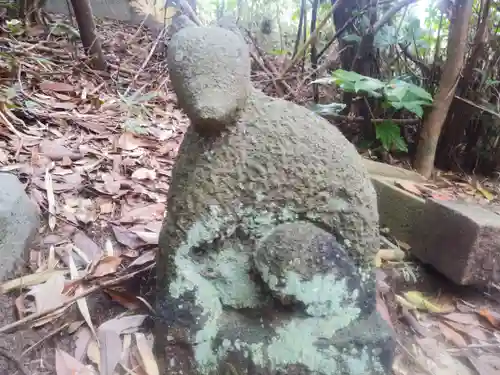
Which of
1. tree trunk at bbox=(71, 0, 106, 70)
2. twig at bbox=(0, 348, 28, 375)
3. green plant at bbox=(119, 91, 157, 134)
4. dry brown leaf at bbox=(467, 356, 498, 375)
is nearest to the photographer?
twig at bbox=(0, 348, 28, 375)

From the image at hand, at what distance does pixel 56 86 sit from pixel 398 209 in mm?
1486

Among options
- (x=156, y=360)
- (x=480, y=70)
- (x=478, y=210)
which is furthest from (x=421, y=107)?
(x=156, y=360)

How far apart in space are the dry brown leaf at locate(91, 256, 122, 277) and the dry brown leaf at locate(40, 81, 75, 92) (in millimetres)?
1182

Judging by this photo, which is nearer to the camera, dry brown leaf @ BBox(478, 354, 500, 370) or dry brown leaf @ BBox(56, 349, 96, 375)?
dry brown leaf @ BBox(56, 349, 96, 375)

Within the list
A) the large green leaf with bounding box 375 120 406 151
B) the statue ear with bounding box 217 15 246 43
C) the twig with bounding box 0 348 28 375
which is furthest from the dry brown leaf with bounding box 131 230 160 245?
the large green leaf with bounding box 375 120 406 151

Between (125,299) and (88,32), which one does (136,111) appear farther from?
(125,299)

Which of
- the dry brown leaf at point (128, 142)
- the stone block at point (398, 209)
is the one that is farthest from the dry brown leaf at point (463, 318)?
the dry brown leaf at point (128, 142)

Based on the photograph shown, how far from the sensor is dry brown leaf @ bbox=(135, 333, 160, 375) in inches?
40.2

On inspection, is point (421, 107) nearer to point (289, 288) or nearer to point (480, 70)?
point (480, 70)

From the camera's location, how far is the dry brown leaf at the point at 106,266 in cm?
128

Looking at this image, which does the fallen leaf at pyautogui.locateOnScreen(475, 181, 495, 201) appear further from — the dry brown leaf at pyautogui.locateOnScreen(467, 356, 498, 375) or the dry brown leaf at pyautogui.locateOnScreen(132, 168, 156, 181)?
the dry brown leaf at pyautogui.locateOnScreen(132, 168, 156, 181)

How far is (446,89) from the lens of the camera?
209 centimetres

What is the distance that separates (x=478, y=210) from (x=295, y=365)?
0.86 metres

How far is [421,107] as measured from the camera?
2123mm
